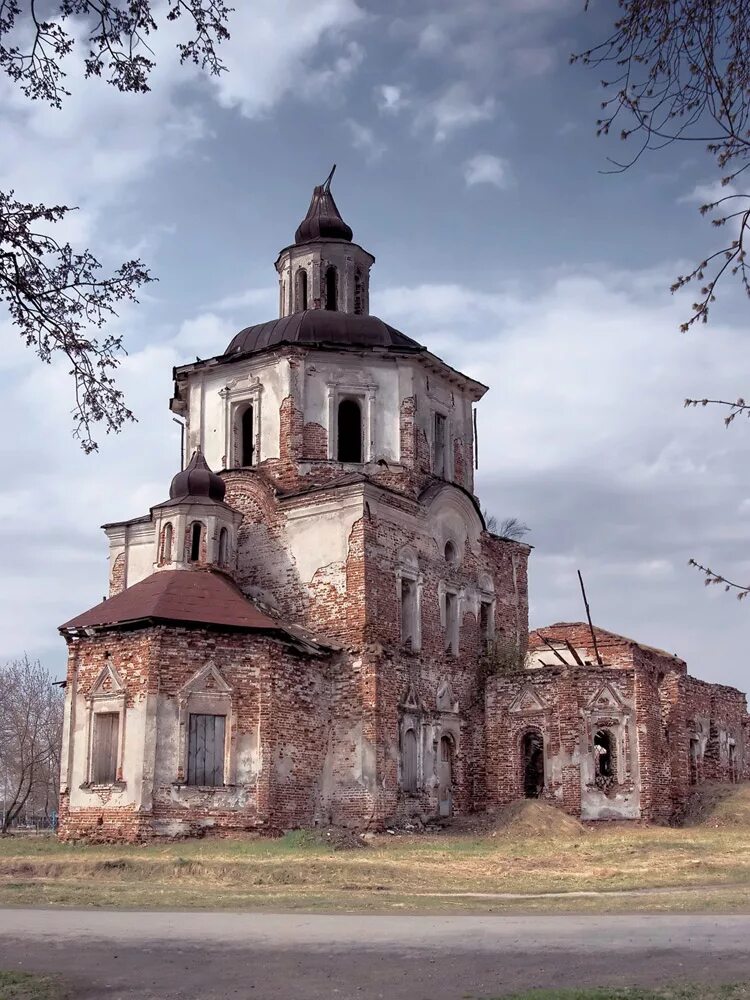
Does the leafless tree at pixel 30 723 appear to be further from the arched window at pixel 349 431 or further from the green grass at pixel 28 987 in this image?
the green grass at pixel 28 987

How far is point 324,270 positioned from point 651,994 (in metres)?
25.5

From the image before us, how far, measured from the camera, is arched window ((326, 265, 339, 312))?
30.6 metres

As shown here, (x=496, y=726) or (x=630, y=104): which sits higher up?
(x=630, y=104)

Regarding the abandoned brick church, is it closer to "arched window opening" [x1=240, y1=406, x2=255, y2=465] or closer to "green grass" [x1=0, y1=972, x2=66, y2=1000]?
"arched window opening" [x1=240, y1=406, x2=255, y2=465]

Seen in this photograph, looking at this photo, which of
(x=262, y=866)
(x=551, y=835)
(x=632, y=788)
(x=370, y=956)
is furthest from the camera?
(x=632, y=788)

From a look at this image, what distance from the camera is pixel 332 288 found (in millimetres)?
30797

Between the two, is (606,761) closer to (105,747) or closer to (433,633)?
(433,633)

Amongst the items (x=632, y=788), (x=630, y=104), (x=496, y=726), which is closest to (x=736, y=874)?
(x=632, y=788)

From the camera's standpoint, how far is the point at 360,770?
24359 mm

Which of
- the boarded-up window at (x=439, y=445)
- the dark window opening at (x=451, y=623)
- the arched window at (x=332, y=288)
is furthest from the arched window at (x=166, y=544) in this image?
the arched window at (x=332, y=288)

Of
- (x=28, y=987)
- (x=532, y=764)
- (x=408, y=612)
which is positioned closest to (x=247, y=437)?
(x=408, y=612)

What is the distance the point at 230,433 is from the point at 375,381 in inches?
150

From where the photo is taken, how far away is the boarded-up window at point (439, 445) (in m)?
29.3

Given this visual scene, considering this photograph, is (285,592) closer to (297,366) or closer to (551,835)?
(297,366)
